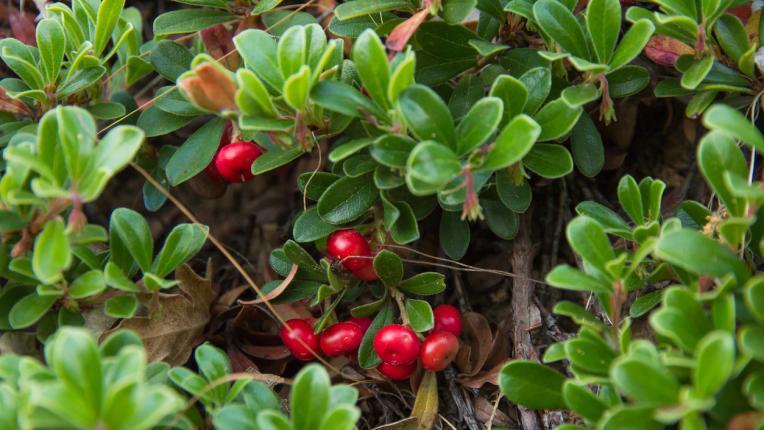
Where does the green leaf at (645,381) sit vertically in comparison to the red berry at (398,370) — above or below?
above

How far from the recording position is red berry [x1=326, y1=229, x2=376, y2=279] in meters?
2.20

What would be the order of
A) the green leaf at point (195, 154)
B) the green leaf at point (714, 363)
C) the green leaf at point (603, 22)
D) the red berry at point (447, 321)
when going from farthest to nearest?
the green leaf at point (195, 154)
the red berry at point (447, 321)
the green leaf at point (603, 22)
the green leaf at point (714, 363)

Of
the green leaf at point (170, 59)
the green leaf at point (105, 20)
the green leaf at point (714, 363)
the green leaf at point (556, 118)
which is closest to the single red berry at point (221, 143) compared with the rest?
the green leaf at point (170, 59)

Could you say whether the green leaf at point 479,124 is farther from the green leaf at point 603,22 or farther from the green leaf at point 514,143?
the green leaf at point 603,22

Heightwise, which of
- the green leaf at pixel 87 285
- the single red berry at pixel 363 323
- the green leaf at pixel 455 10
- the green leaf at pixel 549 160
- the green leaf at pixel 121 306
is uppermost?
the green leaf at pixel 455 10

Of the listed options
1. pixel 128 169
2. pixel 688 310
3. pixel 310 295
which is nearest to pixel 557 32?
pixel 688 310

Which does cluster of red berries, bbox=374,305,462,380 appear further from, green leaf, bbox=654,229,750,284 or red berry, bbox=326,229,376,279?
green leaf, bbox=654,229,750,284

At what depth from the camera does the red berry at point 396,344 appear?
6.86 ft

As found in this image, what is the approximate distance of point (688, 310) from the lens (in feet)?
5.24

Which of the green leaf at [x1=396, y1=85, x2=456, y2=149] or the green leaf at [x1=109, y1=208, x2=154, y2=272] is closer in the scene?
the green leaf at [x1=396, y1=85, x2=456, y2=149]

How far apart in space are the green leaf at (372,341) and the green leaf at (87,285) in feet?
2.46

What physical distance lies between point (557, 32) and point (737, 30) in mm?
546

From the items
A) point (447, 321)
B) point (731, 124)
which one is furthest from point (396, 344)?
point (731, 124)

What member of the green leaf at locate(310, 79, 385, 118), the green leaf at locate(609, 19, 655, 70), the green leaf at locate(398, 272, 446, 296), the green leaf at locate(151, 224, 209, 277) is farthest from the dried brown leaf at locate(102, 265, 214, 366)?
the green leaf at locate(609, 19, 655, 70)
